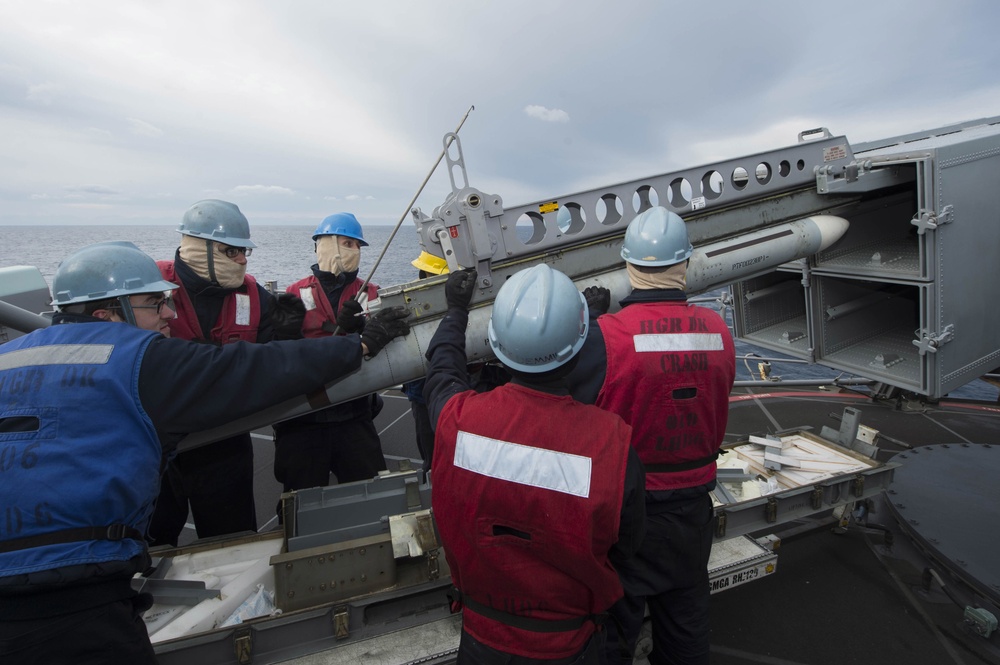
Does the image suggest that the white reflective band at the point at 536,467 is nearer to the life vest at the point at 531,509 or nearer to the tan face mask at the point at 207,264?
the life vest at the point at 531,509

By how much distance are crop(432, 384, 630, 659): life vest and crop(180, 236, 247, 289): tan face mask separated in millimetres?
2067

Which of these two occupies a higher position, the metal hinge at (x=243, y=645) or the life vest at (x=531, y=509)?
the life vest at (x=531, y=509)

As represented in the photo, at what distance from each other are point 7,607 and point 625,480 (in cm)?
202

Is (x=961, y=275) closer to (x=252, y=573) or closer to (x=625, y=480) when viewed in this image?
(x=625, y=480)

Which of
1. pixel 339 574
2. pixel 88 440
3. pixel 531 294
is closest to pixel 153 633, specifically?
pixel 339 574

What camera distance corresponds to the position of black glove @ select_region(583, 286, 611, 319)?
314 cm

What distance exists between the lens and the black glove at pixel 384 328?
2922mm

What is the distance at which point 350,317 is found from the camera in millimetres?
3102

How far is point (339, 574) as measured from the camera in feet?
8.95

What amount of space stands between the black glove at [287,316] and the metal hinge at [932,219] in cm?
448

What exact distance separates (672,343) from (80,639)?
248cm

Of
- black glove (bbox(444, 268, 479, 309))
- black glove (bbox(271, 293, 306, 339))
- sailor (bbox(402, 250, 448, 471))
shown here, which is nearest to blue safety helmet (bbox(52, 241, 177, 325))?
black glove (bbox(271, 293, 306, 339))

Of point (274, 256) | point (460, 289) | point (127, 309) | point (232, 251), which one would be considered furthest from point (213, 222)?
point (274, 256)

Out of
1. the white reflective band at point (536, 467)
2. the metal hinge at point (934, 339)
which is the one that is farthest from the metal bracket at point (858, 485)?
the white reflective band at point (536, 467)
